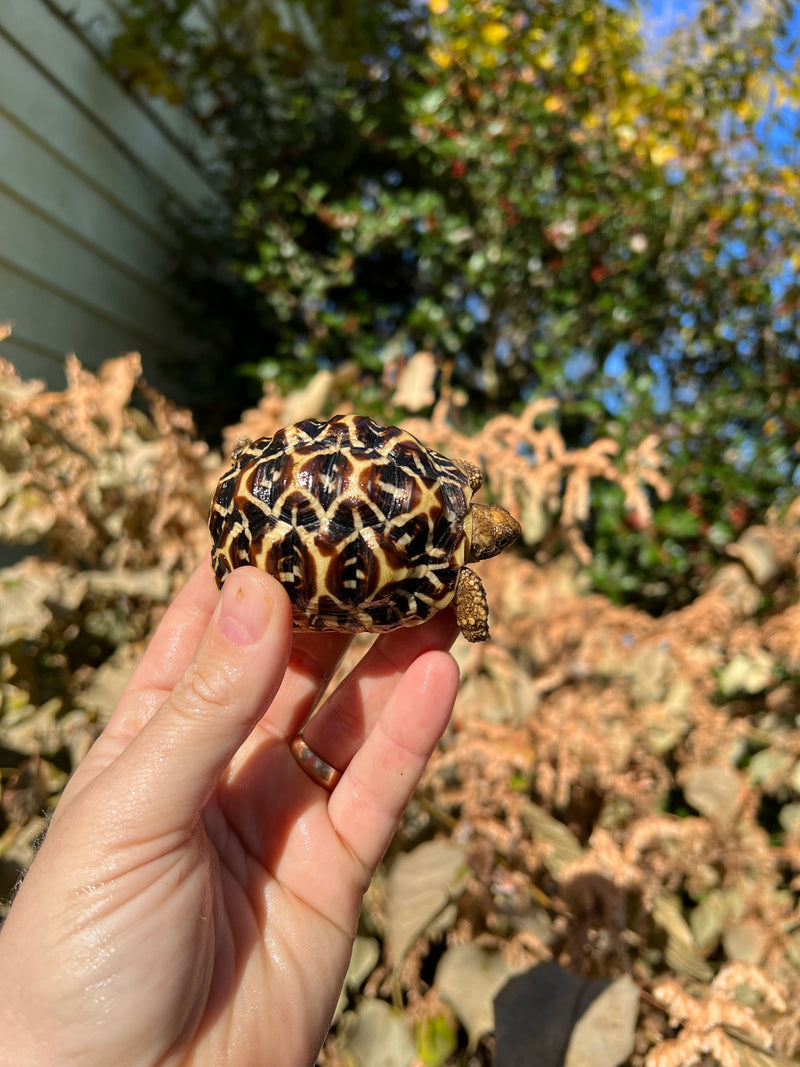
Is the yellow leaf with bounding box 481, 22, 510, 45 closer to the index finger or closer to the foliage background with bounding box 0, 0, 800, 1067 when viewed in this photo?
the foliage background with bounding box 0, 0, 800, 1067

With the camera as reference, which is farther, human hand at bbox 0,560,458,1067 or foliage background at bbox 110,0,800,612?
foliage background at bbox 110,0,800,612

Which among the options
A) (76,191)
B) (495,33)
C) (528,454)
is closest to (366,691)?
(528,454)

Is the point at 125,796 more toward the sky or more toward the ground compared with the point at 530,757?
more toward the sky

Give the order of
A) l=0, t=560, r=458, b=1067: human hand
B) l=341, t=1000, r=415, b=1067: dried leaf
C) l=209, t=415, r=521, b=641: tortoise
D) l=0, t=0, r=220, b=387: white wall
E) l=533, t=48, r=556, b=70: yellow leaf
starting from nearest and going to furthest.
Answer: l=0, t=560, r=458, b=1067: human hand
l=209, t=415, r=521, b=641: tortoise
l=341, t=1000, r=415, b=1067: dried leaf
l=0, t=0, r=220, b=387: white wall
l=533, t=48, r=556, b=70: yellow leaf

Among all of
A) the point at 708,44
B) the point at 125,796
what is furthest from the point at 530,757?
the point at 708,44

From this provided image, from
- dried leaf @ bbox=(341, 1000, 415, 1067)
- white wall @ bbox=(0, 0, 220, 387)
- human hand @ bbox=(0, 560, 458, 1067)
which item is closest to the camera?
human hand @ bbox=(0, 560, 458, 1067)

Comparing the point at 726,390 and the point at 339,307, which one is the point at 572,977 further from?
the point at 339,307

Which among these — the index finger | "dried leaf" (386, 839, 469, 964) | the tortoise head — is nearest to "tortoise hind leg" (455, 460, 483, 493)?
the tortoise head
